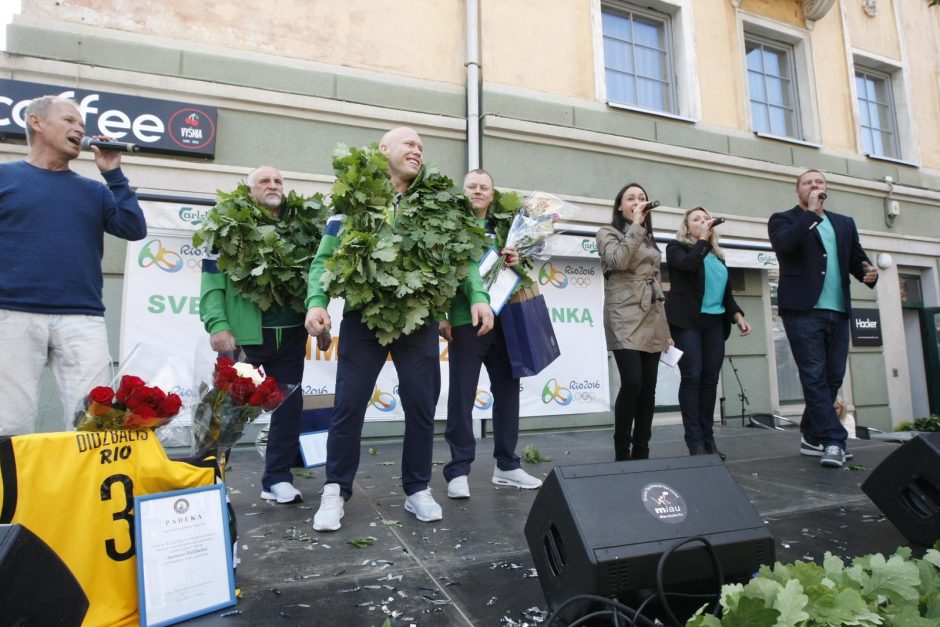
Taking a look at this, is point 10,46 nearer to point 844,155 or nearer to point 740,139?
point 740,139

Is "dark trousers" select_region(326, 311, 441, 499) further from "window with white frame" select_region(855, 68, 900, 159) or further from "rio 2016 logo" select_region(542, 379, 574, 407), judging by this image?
"window with white frame" select_region(855, 68, 900, 159)

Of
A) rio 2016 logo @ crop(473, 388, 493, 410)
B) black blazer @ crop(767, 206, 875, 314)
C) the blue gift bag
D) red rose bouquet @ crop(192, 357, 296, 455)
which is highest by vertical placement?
black blazer @ crop(767, 206, 875, 314)

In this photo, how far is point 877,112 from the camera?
9664 mm

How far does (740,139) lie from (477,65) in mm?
4038

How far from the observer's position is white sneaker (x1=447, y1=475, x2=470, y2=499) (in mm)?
2984

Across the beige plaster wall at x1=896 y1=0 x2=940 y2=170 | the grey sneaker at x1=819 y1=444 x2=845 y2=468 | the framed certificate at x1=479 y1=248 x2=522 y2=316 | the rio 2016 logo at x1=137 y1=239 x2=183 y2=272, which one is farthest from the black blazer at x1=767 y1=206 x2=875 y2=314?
the beige plaster wall at x1=896 y1=0 x2=940 y2=170

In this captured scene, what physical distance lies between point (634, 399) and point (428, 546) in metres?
1.84

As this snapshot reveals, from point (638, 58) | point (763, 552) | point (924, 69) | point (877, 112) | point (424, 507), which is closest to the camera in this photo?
point (763, 552)

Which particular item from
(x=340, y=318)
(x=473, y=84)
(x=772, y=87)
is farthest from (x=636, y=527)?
(x=772, y=87)

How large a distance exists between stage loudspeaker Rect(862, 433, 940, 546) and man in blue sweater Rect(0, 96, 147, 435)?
3.35 m

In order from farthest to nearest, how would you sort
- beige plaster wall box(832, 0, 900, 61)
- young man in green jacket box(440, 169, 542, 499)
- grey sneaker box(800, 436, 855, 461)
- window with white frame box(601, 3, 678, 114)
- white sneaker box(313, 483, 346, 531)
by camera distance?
beige plaster wall box(832, 0, 900, 61)
window with white frame box(601, 3, 678, 114)
grey sneaker box(800, 436, 855, 461)
young man in green jacket box(440, 169, 542, 499)
white sneaker box(313, 483, 346, 531)

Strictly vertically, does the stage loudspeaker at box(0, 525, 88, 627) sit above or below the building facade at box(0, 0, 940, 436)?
below

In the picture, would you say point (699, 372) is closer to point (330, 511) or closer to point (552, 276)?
point (552, 276)

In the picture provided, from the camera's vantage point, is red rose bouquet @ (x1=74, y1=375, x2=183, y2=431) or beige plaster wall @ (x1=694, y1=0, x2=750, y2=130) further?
beige plaster wall @ (x1=694, y1=0, x2=750, y2=130)
